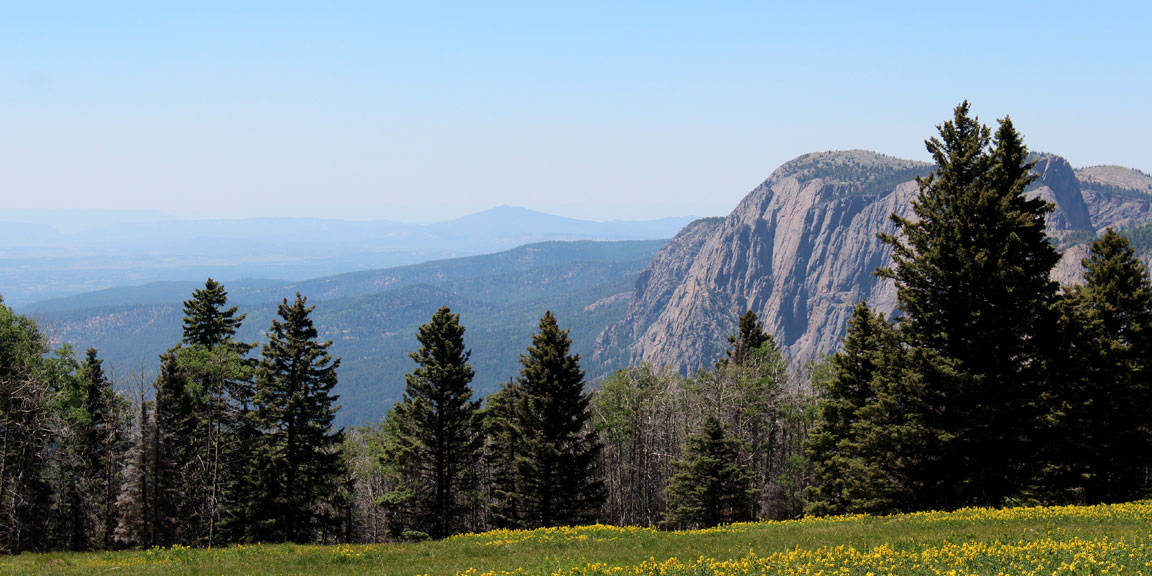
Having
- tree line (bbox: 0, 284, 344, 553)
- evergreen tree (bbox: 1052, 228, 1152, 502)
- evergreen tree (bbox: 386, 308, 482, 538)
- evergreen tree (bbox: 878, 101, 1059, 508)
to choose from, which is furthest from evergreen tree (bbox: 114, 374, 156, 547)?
evergreen tree (bbox: 1052, 228, 1152, 502)

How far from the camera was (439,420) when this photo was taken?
39688mm

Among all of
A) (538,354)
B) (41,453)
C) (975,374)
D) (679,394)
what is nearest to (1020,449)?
(975,374)

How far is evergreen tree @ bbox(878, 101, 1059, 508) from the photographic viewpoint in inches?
1010

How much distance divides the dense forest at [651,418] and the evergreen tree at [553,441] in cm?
11

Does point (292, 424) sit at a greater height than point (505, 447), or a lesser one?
greater

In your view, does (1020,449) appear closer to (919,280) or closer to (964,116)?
(919,280)

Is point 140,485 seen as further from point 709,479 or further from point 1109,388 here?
point 1109,388

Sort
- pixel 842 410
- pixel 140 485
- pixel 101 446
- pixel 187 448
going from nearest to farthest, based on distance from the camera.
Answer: pixel 842 410
pixel 140 485
pixel 187 448
pixel 101 446

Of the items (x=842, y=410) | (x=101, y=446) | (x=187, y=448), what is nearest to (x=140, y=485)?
(x=187, y=448)

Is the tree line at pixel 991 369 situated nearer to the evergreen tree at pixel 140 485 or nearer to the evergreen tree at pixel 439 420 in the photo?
the evergreen tree at pixel 439 420

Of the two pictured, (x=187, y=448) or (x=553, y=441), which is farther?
(x=187, y=448)

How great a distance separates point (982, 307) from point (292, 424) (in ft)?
107

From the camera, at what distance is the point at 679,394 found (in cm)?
6656

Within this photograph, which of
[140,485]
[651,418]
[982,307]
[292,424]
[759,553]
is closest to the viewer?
[759,553]
